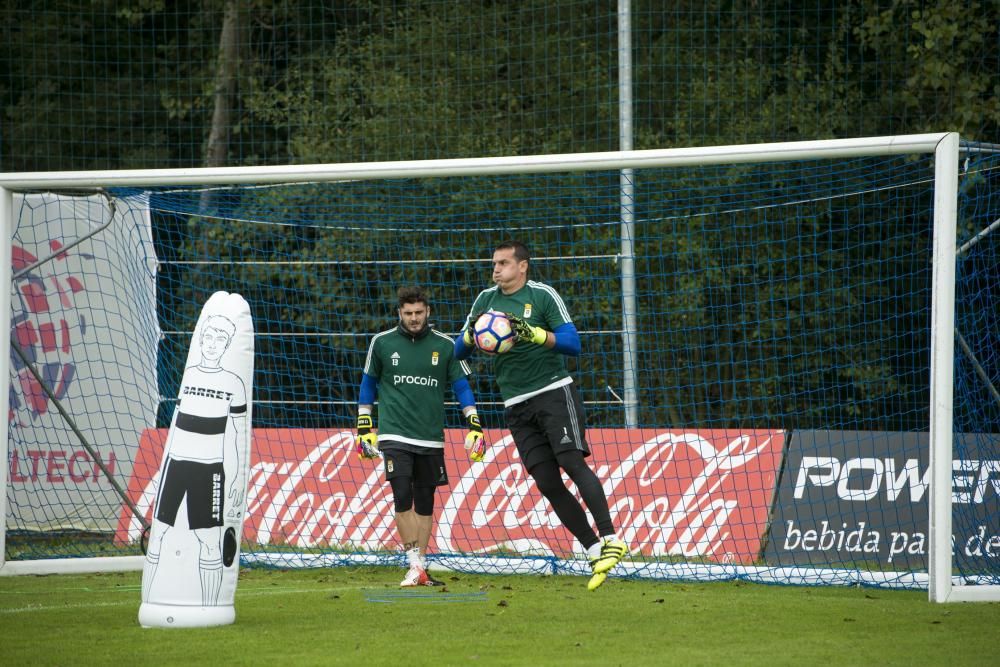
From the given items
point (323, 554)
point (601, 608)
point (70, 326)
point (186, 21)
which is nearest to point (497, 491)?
point (323, 554)

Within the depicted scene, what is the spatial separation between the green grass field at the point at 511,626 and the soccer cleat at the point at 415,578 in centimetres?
9

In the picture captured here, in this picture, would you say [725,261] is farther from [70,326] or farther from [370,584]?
[70,326]

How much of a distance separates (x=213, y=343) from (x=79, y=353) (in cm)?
541

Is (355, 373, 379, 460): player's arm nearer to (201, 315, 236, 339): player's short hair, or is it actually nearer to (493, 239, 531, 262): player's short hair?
(493, 239, 531, 262): player's short hair

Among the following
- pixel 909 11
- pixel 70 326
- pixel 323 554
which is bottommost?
pixel 323 554

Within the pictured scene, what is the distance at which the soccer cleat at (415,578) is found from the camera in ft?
24.8

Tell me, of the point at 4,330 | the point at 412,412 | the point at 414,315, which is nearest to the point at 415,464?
the point at 412,412

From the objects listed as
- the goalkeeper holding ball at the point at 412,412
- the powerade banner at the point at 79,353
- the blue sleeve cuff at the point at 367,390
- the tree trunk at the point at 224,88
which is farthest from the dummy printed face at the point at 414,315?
the tree trunk at the point at 224,88

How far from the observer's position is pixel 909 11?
42.0ft

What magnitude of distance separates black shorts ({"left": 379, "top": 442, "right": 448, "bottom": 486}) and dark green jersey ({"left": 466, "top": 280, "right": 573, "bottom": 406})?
37.0 inches

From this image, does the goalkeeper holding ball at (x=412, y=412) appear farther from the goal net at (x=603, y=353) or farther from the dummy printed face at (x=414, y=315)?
the goal net at (x=603, y=353)

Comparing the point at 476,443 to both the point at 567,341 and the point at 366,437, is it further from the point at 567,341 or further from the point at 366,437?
the point at 567,341

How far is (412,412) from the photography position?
25.6ft

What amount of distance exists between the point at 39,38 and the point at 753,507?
12.1 m
